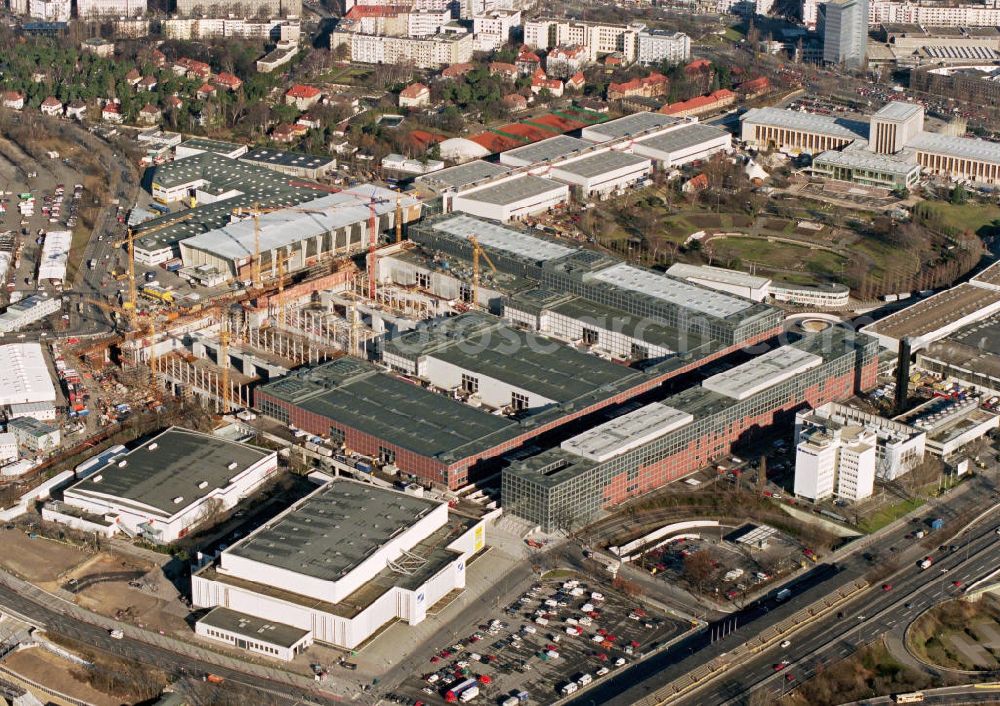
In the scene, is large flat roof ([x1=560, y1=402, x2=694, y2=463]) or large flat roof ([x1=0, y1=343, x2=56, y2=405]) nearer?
large flat roof ([x1=560, y1=402, x2=694, y2=463])

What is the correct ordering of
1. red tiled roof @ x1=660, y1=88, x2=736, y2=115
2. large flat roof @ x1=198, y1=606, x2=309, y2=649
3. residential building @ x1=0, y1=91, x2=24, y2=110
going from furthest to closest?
red tiled roof @ x1=660, y1=88, x2=736, y2=115 → residential building @ x1=0, y1=91, x2=24, y2=110 → large flat roof @ x1=198, y1=606, x2=309, y2=649

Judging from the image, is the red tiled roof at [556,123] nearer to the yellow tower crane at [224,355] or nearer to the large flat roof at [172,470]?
the yellow tower crane at [224,355]

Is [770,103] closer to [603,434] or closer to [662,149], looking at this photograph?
[662,149]

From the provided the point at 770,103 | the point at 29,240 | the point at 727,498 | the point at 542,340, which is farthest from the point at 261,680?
the point at 770,103

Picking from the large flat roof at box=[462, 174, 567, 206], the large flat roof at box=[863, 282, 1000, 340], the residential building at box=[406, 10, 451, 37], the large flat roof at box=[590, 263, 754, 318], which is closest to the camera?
the large flat roof at box=[590, 263, 754, 318]

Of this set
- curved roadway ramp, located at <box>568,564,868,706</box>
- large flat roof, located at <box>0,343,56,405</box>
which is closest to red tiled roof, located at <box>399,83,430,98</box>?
large flat roof, located at <box>0,343,56,405</box>

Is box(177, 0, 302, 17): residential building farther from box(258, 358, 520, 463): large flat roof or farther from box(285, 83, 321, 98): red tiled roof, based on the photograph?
box(258, 358, 520, 463): large flat roof

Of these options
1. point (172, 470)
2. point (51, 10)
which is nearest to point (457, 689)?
point (172, 470)

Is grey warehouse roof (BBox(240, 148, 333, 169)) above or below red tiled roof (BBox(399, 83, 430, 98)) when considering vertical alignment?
below
